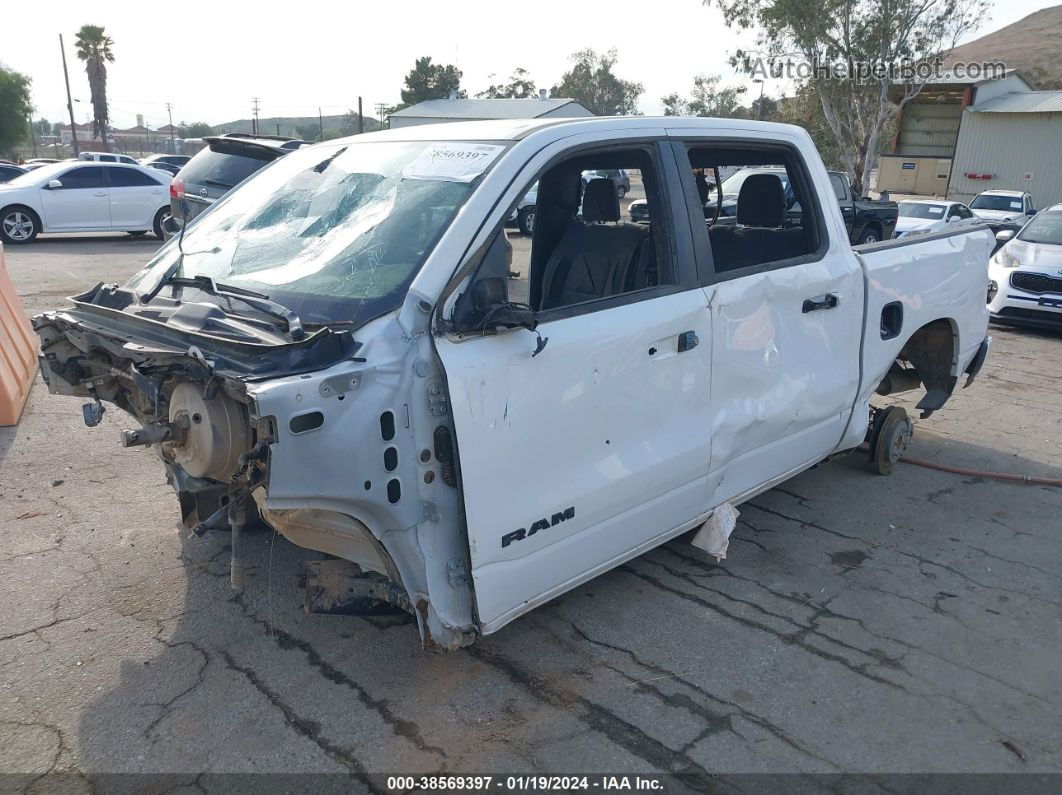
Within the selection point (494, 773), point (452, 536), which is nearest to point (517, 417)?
point (452, 536)

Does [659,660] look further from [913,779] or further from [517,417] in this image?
[517,417]

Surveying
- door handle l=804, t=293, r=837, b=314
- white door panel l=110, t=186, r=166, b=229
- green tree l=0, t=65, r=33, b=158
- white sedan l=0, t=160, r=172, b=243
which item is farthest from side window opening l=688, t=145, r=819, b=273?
green tree l=0, t=65, r=33, b=158

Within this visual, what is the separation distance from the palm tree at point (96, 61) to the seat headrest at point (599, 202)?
58020 mm

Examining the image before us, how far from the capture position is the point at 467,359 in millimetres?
2867

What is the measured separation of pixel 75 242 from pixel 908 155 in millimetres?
38206

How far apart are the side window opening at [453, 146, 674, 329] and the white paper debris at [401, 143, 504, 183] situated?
30 centimetres

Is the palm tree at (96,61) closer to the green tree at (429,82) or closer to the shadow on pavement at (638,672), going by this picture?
the green tree at (429,82)

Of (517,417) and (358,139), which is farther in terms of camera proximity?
(358,139)

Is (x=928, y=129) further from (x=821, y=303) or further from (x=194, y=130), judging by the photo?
(x=194, y=130)

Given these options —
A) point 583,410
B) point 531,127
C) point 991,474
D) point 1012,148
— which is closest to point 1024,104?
point 1012,148

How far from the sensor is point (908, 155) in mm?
42344

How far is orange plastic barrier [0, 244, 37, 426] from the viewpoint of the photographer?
6098 millimetres

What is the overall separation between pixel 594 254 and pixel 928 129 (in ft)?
148

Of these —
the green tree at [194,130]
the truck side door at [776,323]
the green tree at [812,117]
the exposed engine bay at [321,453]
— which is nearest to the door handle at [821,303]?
the truck side door at [776,323]
